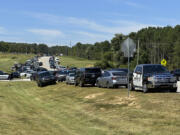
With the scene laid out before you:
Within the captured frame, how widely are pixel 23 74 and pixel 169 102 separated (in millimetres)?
62650

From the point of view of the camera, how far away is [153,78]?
2166cm

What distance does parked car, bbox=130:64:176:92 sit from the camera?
70.8 ft

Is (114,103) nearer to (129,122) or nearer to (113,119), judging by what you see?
(113,119)

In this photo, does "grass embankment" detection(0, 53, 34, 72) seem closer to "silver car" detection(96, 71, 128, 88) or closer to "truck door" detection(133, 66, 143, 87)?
"silver car" detection(96, 71, 128, 88)

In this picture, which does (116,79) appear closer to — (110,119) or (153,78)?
(153,78)

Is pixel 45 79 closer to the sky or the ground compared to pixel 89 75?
closer to the ground

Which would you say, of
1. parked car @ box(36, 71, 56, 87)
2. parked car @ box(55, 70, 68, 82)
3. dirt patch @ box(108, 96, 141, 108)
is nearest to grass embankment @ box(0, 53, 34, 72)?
parked car @ box(55, 70, 68, 82)

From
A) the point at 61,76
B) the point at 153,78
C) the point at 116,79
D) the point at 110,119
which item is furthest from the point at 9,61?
the point at 110,119

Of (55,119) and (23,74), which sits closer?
(55,119)

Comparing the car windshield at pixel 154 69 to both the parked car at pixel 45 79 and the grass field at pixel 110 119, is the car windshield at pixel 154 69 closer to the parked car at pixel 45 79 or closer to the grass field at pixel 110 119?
the grass field at pixel 110 119

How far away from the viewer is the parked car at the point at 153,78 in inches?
850

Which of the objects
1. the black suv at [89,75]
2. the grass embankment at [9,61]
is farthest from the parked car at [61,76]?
the grass embankment at [9,61]

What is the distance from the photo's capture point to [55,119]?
18.2 metres

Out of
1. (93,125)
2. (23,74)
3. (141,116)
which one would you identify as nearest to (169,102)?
(141,116)
